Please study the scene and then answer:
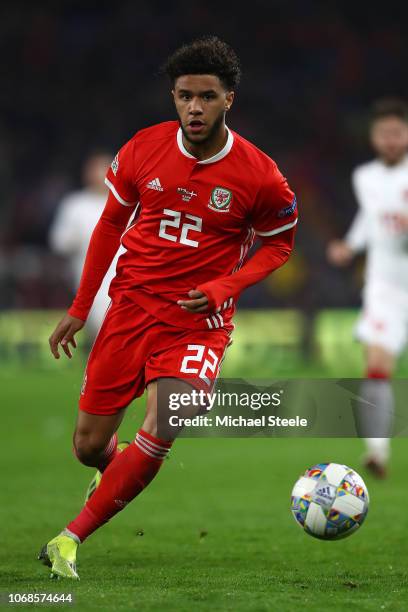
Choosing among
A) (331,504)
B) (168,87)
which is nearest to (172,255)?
(331,504)

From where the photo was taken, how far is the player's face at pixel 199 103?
4531 mm

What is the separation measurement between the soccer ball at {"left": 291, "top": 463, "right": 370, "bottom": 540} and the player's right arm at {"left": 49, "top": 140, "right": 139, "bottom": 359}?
1.14m

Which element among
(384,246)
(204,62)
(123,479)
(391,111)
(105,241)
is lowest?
(123,479)

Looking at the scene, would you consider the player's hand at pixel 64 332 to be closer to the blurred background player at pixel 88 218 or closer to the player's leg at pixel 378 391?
the player's leg at pixel 378 391

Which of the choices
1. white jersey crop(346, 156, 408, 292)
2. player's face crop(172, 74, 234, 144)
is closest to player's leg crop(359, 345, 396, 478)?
white jersey crop(346, 156, 408, 292)

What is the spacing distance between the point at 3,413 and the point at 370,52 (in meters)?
12.5

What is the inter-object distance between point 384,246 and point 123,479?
4.44m

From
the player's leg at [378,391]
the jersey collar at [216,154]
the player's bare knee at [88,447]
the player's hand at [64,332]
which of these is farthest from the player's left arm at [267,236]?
the player's leg at [378,391]

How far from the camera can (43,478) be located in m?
7.95

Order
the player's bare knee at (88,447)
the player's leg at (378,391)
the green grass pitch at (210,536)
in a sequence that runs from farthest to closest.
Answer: the player's leg at (378,391), the player's bare knee at (88,447), the green grass pitch at (210,536)

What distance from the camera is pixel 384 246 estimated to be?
27.9 ft

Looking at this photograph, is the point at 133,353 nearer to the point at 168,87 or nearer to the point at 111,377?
the point at 111,377

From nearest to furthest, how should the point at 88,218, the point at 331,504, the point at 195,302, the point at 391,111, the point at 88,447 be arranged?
the point at 195,302
the point at 331,504
the point at 88,447
the point at 391,111
the point at 88,218

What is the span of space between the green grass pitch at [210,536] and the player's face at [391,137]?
225cm
